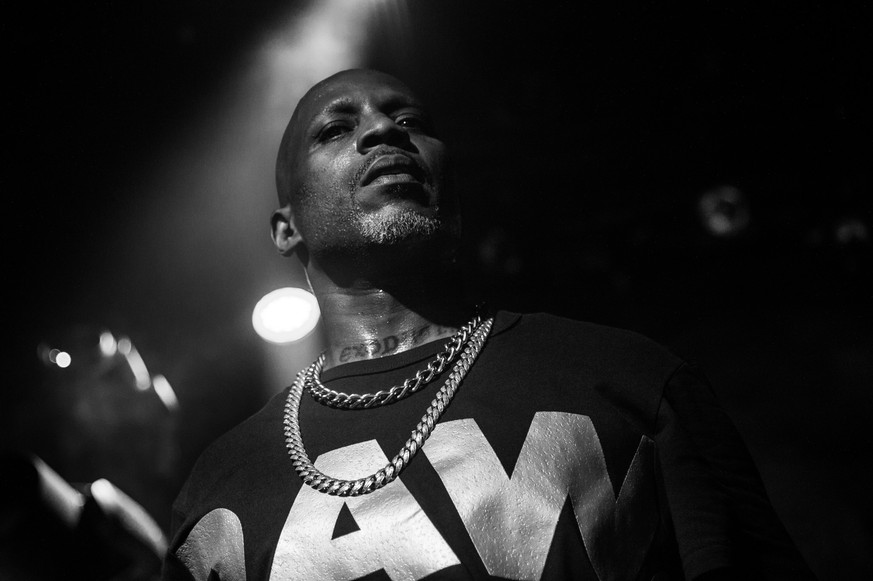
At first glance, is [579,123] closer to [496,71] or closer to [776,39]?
[496,71]

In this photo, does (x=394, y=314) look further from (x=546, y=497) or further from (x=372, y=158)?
(x=546, y=497)

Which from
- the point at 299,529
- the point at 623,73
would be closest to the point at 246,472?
the point at 299,529

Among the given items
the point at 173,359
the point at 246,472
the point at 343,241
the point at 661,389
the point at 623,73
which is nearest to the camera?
the point at 661,389

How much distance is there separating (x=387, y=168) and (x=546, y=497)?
1.16 meters

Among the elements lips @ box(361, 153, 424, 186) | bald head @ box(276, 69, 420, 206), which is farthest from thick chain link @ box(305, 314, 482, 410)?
bald head @ box(276, 69, 420, 206)

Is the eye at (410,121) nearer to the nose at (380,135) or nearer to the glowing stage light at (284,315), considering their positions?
the nose at (380,135)

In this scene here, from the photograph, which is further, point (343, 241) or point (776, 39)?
point (776, 39)

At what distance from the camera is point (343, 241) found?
2180 millimetres

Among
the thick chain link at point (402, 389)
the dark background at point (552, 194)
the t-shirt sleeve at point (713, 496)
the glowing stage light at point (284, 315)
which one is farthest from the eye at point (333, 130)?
the glowing stage light at point (284, 315)

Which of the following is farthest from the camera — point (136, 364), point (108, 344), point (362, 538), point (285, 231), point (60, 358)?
point (136, 364)

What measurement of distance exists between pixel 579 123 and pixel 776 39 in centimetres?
94

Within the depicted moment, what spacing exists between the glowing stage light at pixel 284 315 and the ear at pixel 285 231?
1.47 m

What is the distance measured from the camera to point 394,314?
2209mm

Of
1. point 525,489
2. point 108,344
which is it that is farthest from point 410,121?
point 108,344
